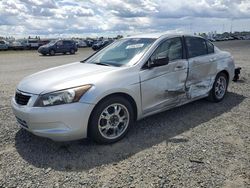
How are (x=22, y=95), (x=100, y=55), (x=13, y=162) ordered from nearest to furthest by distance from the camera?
(x=13, y=162), (x=22, y=95), (x=100, y=55)

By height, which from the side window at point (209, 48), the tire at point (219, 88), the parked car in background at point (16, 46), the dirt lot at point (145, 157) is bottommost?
the parked car in background at point (16, 46)

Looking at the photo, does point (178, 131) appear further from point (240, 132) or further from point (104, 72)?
point (104, 72)

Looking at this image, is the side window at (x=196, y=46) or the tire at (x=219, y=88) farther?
the tire at (x=219, y=88)

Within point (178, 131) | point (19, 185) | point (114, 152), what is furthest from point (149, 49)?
point (19, 185)

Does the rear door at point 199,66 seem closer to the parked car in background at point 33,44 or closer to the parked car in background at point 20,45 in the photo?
the parked car in background at point 20,45

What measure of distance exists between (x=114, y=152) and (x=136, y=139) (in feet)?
1.83

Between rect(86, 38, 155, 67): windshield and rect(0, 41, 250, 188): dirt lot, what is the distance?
3.94 ft

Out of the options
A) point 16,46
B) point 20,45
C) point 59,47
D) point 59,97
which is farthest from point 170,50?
point 20,45

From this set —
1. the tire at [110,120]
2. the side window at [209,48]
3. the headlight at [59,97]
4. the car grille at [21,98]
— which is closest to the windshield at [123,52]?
the tire at [110,120]

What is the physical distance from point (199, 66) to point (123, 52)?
165 centimetres

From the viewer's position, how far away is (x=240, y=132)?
181 inches

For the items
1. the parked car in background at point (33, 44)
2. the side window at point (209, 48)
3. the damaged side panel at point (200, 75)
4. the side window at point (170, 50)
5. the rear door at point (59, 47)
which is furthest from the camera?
the parked car in background at point (33, 44)

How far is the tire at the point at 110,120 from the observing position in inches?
155

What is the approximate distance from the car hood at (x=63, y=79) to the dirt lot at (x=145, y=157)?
2.94ft
